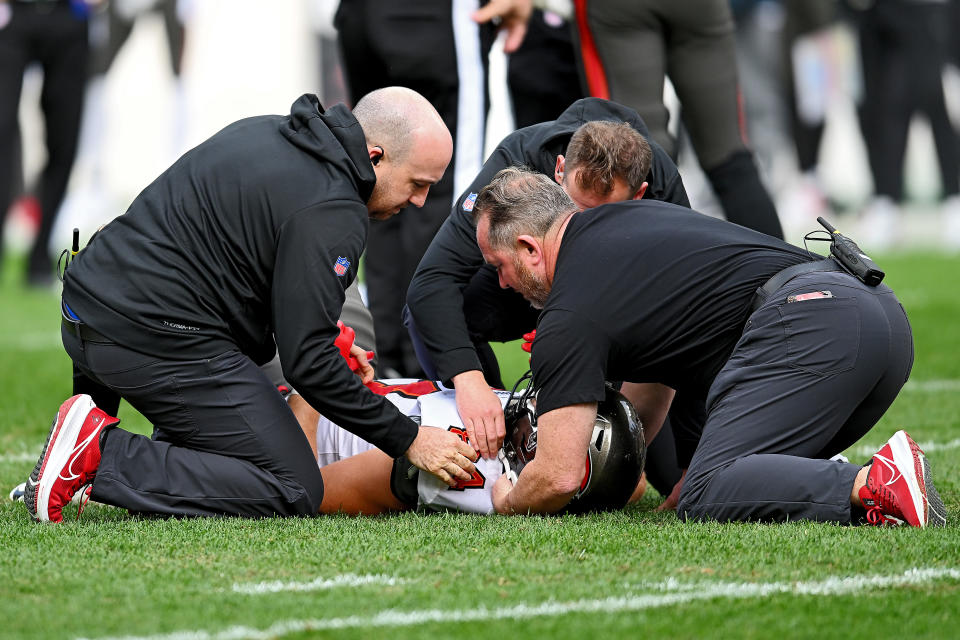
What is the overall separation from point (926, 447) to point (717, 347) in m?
1.49

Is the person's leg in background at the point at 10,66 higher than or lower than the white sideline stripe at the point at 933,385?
higher

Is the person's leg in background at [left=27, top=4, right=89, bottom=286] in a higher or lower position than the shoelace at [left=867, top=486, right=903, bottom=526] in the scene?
higher

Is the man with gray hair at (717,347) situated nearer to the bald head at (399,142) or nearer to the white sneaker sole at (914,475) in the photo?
the white sneaker sole at (914,475)

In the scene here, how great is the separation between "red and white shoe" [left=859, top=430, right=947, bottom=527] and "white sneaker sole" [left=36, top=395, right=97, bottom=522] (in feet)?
7.14

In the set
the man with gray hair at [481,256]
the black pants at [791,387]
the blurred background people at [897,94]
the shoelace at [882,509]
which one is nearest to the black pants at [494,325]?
the man with gray hair at [481,256]

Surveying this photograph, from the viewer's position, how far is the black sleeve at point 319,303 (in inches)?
156

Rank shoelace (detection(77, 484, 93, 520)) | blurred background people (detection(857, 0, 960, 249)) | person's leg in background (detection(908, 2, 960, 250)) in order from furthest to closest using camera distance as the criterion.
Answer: person's leg in background (detection(908, 2, 960, 250))
blurred background people (detection(857, 0, 960, 249))
shoelace (detection(77, 484, 93, 520))

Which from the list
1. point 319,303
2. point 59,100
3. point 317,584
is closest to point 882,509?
point 317,584

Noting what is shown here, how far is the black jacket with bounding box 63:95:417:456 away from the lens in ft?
13.1

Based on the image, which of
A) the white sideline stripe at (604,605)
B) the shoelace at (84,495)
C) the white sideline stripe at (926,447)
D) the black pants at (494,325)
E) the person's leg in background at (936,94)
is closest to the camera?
the white sideline stripe at (604,605)

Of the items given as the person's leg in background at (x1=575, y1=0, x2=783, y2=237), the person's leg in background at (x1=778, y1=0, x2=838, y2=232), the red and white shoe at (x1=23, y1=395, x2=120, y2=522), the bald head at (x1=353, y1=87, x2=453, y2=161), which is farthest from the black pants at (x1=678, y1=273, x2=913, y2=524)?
the person's leg in background at (x1=778, y1=0, x2=838, y2=232)

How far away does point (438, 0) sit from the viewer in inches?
256

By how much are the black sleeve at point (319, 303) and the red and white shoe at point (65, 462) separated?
60cm

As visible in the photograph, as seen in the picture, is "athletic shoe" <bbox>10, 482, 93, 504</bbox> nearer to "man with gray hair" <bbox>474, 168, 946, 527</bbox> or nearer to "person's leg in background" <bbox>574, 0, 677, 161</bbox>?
"man with gray hair" <bbox>474, 168, 946, 527</bbox>
